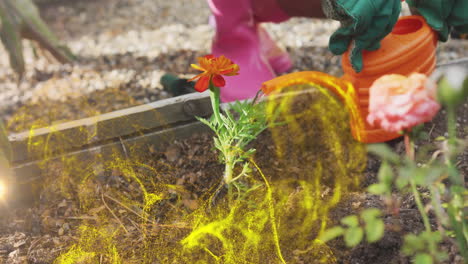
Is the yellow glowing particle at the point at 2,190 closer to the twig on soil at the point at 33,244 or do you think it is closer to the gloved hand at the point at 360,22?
the twig on soil at the point at 33,244

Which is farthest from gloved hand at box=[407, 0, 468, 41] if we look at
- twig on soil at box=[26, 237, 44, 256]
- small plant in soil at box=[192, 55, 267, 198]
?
twig on soil at box=[26, 237, 44, 256]

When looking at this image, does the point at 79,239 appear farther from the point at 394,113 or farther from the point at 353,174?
the point at 394,113

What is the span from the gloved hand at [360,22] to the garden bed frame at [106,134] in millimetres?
439

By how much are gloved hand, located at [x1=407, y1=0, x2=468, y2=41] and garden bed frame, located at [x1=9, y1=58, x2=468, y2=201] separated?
0.69m

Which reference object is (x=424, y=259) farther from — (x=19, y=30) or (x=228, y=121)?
(x=19, y=30)

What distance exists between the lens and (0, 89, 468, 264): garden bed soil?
1.17 metres

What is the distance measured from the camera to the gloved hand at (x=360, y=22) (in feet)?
4.17

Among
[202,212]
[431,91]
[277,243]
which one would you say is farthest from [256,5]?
[431,91]

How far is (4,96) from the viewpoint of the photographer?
2.00m

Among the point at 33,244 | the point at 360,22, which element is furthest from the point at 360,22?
the point at 33,244

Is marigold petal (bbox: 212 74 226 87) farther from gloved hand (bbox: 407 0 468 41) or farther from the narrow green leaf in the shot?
gloved hand (bbox: 407 0 468 41)

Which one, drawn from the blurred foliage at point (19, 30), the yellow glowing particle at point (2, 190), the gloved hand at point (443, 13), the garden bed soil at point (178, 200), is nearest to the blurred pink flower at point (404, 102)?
the garden bed soil at point (178, 200)

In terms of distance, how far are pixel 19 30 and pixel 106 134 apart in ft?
2.58

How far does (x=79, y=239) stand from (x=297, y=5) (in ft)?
3.58
